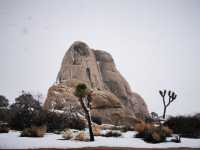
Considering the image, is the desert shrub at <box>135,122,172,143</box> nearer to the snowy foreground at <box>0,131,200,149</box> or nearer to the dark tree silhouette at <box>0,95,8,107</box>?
the snowy foreground at <box>0,131,200,149</box>

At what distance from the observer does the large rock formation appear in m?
38.3

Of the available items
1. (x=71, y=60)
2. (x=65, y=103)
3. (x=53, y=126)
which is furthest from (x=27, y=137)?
(x=71, y=60)

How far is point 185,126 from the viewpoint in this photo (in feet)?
86.8

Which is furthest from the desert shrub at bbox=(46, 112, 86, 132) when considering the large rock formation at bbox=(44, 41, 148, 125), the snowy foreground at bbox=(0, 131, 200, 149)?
the snowy foreground at bbox=(0, 131, 200, 149)

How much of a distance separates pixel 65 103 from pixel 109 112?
755 centimetres

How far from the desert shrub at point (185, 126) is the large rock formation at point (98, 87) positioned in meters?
10.2

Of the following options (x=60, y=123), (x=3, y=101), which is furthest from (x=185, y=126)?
(x=3, y=101)

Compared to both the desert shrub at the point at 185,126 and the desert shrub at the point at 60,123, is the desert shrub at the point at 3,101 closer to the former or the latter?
the desert shrub at the point at 60,123

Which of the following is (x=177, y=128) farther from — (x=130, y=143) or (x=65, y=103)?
(x=65, y=103)

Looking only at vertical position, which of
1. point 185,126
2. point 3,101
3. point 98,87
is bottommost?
point 185,126

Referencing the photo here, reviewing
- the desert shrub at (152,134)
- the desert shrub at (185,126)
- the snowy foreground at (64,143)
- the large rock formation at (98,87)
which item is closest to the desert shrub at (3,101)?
the large rock formation at (98,87)

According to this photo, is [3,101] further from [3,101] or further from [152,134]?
[152,134]

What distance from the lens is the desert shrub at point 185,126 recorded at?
25.5 meters

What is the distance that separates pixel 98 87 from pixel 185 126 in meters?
26.6
